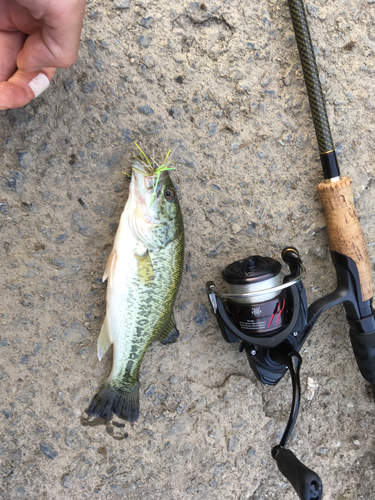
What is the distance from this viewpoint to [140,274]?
1.74 meters

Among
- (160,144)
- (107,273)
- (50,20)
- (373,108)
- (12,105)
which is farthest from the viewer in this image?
(373,108)

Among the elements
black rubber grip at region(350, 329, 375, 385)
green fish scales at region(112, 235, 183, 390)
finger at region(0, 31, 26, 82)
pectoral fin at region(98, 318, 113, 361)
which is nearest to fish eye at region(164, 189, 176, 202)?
green fish scales at region(112, 235, 183, 390)

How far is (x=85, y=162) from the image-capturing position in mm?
1862

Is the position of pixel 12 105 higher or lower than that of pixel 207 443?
higher

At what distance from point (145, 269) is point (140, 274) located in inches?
1.4

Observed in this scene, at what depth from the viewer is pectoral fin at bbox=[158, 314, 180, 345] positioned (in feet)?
6.34

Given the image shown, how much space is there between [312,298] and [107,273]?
1277mm

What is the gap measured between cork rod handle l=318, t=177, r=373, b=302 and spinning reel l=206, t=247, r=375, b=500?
4 centimetres

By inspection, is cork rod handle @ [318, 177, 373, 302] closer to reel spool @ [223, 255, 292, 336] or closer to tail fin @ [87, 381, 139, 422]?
reel spool @ [223, 255, 292, 336]

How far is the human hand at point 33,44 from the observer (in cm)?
138

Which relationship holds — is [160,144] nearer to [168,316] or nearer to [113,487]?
[168,316]

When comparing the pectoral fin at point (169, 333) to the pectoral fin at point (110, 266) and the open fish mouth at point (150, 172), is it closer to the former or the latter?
the pectoral fin at point (110, 266)

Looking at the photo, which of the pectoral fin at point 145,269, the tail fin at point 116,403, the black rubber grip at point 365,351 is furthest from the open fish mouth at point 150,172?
the black rubber grip at point 365,351

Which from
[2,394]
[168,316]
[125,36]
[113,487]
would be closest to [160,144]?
Answer: [125,36]
